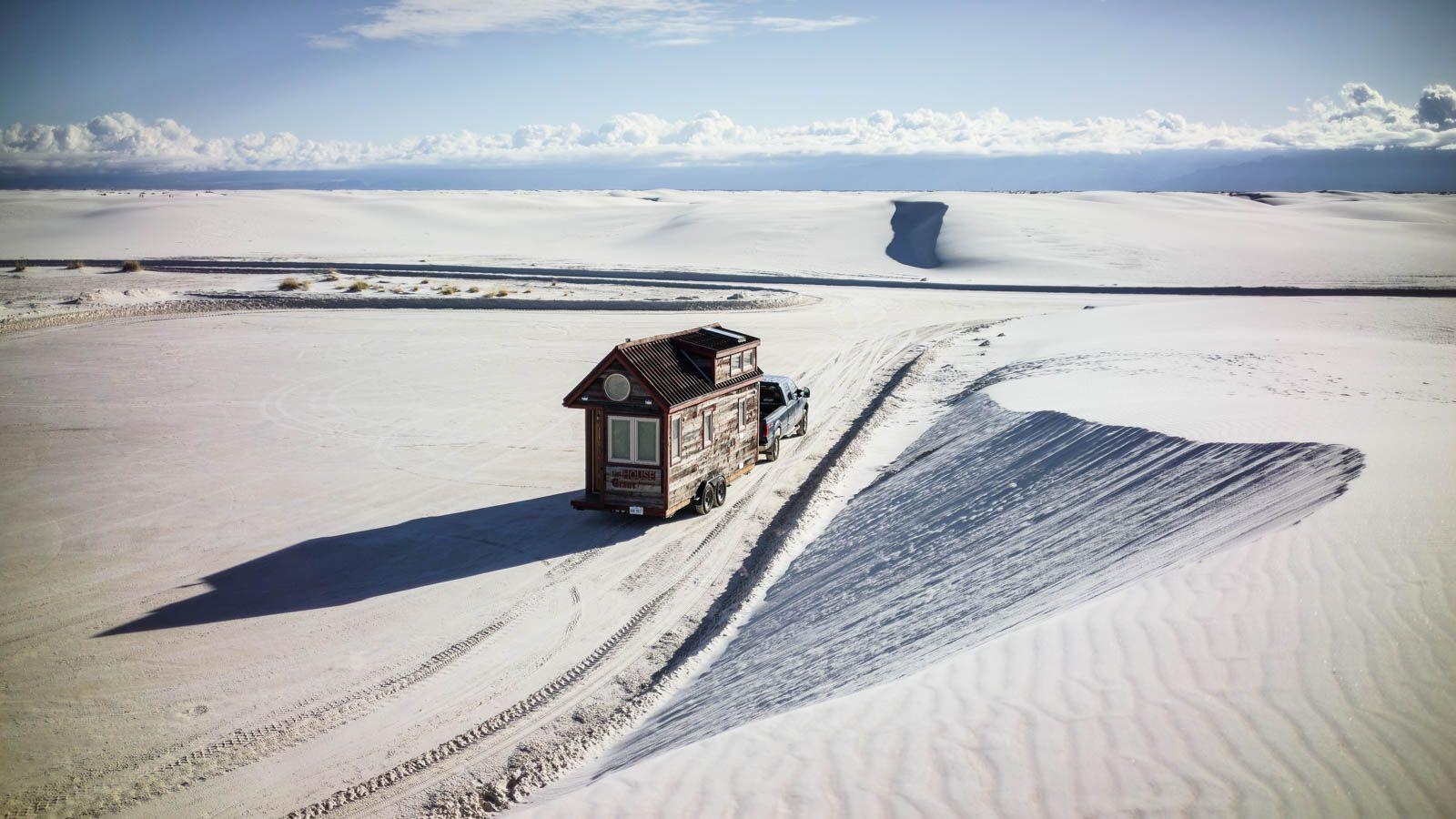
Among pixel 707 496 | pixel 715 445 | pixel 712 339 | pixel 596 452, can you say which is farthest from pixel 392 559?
pixel 712 339

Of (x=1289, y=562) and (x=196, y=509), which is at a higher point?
(x=1289, y=562)

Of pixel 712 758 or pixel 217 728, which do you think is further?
pixel 217 728

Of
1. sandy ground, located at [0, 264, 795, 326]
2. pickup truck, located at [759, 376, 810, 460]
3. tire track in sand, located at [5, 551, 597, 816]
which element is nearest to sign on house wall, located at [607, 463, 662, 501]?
pickup truck, located at [759, 376, 810, 460]

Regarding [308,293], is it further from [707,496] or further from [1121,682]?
[1121,682]

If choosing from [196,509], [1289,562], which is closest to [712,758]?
[1289,562]

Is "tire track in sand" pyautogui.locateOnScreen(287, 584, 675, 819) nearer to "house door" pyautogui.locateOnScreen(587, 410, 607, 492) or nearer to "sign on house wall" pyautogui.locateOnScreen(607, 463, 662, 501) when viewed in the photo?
"sign on house wall" pyautogui.locateOnScreen(607, 463, 662, 501)

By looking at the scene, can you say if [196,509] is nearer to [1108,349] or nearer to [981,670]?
[981,670]
